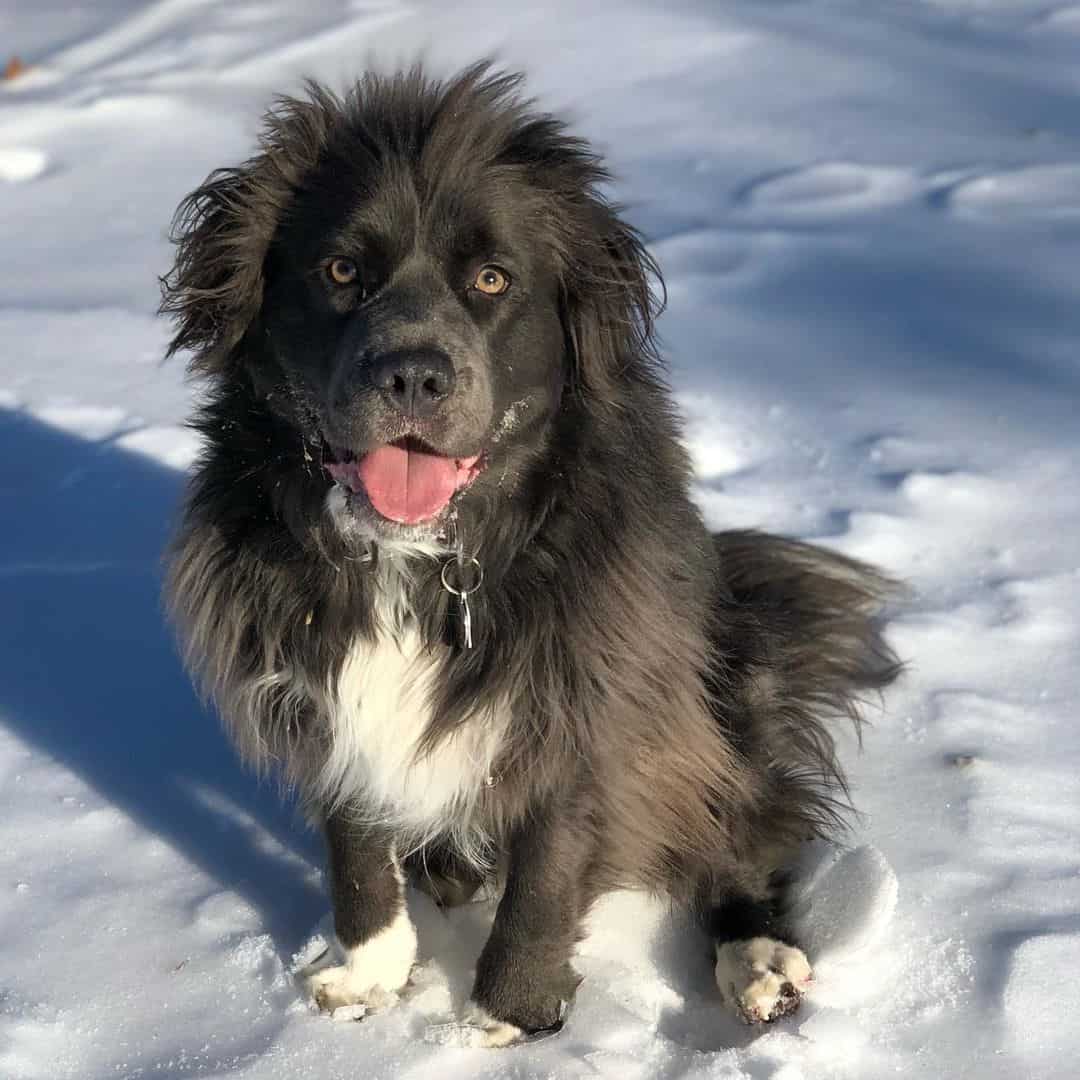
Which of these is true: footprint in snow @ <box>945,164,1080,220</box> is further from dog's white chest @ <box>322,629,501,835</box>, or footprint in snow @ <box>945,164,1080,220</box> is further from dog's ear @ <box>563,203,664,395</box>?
dog's white chest @ <box>322,629,501,835</box>

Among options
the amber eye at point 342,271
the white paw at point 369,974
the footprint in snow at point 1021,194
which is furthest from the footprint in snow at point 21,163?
the white paw at point 369,974

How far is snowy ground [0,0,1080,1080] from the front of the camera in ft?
9.63

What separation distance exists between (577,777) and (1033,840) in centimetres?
110

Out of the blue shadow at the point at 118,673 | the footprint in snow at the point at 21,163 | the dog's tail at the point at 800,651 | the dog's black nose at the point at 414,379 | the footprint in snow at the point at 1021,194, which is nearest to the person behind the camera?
the dog's black nose at the point at 414,379

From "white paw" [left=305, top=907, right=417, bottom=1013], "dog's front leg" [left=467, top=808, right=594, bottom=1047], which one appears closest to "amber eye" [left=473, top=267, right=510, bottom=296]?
"dog's front leg" [left=467, top=808, right=594, bottom=1047]

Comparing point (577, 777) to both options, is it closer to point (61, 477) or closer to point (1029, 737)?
point (1029, 737)

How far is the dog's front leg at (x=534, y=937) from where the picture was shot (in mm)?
2918

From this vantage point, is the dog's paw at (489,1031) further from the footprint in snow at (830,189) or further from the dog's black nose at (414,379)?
the footprint in snow at (830,189)

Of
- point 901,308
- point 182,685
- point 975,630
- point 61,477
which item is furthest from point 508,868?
point 901,308

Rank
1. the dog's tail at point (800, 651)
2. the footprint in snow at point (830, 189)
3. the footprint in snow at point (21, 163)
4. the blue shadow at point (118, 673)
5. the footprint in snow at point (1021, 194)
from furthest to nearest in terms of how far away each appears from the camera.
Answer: the footprint in snow at point (21, 163) → the footprint in snow at point (830, 189) → the footprint in snow at point (1021, 194) → the blue shadow at point (118, 673) → the dog's tail at point (800, 651)

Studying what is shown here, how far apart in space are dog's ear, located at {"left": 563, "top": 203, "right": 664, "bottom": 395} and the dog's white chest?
668 millimetres

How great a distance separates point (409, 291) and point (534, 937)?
128 cm

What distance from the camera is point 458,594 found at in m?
2.91

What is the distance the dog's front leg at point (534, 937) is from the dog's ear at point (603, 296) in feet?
2.97
